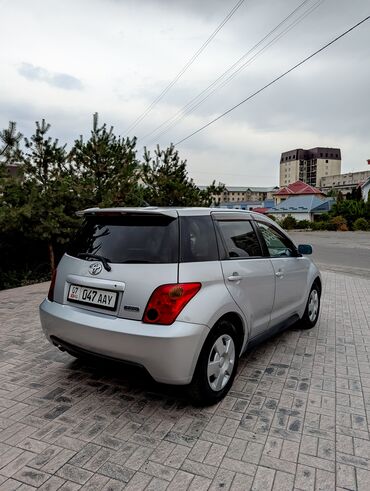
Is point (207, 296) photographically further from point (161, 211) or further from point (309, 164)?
point (309, 164)

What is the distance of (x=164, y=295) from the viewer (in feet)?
8.41

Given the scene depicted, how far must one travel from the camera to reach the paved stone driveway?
212 centimetres

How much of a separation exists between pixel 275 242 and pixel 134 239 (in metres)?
1.99

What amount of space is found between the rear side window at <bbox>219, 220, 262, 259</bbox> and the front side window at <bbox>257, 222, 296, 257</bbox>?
242 mm

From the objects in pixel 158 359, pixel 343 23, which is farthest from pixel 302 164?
pixel 158 359

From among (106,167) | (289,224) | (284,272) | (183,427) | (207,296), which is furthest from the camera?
(289,224)

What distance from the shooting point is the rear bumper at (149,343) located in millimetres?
2500

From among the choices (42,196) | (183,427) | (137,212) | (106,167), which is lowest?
(183,427)

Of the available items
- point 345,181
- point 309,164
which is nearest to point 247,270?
point 345,181

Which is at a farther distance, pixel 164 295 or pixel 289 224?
pixel 289 224

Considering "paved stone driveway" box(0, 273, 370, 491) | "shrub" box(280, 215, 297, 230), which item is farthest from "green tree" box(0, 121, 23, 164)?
"shrub" box(280, 215, 297, 230)


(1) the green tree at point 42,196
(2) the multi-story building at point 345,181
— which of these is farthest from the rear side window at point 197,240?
(2) the multi-story building at point 345,181

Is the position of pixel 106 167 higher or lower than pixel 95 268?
higher

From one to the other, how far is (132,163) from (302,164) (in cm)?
15116
